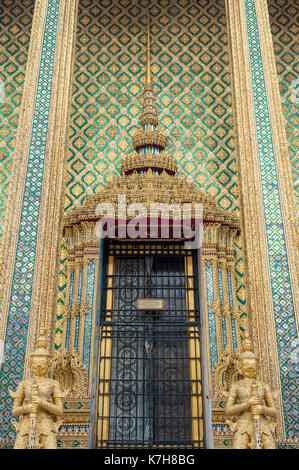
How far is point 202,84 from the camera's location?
A: 10.5m

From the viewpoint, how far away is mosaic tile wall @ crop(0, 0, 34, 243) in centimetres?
962

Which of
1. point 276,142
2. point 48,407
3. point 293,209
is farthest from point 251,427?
point 276,142

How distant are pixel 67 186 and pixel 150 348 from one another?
322 centimetres

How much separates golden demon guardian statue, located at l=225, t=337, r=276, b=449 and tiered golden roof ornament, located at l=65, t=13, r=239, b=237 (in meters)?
2.96

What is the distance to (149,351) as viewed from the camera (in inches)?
307

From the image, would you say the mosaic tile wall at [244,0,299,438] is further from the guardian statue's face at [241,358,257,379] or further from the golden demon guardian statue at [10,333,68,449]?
the golden demon guardian statue at [10,333,68,449]

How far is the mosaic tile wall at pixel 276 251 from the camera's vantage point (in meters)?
6.78

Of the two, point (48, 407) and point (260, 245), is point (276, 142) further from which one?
point (48, 407)

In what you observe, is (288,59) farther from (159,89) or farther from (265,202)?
(265,202)

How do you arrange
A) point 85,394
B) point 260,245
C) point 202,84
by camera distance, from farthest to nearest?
point 202,84 < point 260,245 < point 85,394

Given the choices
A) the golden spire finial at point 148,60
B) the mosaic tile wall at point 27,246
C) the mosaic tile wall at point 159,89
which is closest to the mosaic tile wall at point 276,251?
the mosaic tile wall at point 159,89

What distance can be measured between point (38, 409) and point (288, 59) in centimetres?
809

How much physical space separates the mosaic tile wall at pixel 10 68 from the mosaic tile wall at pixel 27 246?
4.47ft

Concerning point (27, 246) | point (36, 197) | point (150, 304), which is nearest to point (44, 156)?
point (36, 197)
